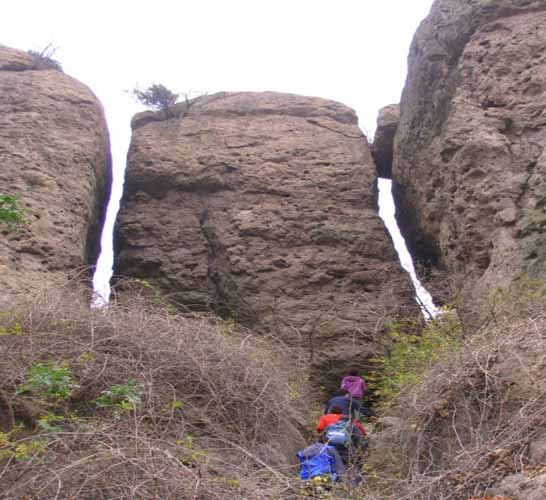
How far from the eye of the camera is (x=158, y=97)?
41.5 feet

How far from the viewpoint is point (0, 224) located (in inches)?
340

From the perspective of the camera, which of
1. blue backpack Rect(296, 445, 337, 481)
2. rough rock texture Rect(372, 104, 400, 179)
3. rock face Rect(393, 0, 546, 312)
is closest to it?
blue backpack Rect(296, 445, 337, 481)

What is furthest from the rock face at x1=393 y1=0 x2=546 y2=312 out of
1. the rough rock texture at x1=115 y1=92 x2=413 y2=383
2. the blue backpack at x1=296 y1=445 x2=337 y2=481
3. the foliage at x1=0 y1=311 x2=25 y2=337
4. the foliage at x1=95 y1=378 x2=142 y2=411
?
the foliage at x1=0 y1=311 x2=25 y2=337

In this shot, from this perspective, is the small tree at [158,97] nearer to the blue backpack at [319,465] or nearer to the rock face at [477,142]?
the rock face at [477,142]

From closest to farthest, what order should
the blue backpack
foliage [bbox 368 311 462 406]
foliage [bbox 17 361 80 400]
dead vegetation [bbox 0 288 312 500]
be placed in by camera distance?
1. dead vegetation [bbox 0 288 312 500]
2. foliage [bbox 17 361 80 400]
3. the blue backpack
4. foliage [bbox 368 311 462 406]

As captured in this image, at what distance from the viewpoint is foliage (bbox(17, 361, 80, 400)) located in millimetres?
5496

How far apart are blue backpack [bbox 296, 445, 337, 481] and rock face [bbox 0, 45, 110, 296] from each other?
141 inches

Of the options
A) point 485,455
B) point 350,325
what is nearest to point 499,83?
point 350,325

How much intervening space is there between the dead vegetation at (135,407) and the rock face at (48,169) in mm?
1478

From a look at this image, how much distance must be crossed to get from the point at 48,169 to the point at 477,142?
4947 mm

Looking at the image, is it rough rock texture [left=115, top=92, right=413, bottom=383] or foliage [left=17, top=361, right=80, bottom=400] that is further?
rough rock texture [left=115, top=92, right=413, bottom=383]

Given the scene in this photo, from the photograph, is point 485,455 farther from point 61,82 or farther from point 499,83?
point 61,82

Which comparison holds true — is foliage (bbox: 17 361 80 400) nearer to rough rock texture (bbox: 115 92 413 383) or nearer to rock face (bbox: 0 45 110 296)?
rock face (bbox: 0 45 110 296)

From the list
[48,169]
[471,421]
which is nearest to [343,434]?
[471,421]
